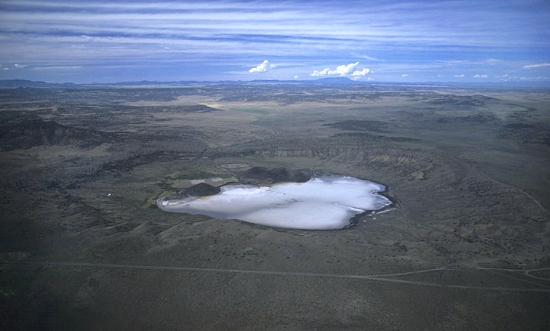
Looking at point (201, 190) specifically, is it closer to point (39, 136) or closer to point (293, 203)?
point (293, 203)

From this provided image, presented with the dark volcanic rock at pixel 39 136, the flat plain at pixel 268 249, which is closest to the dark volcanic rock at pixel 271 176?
the flat plain at pixel 268 249

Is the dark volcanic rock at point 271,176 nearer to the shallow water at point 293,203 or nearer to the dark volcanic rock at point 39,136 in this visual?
the shallow water at point 293,203

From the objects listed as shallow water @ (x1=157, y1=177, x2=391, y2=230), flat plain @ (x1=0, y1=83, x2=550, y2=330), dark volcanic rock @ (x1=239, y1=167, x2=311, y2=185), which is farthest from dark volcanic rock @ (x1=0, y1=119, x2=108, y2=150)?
shallow water @ (x1=157, y1=177, x2=391, y2=230)

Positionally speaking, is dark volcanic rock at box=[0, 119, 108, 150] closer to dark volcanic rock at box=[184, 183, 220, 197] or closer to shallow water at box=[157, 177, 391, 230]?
dark volcanic rock at box=[184, 183, 220, 197]

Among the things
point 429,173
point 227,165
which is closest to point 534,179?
point 429,173

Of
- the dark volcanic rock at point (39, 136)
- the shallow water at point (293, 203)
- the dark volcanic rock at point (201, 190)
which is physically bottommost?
the shallow water at point (293, 203)

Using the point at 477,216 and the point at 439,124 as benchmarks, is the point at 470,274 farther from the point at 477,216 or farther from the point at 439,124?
the point at 439,124
